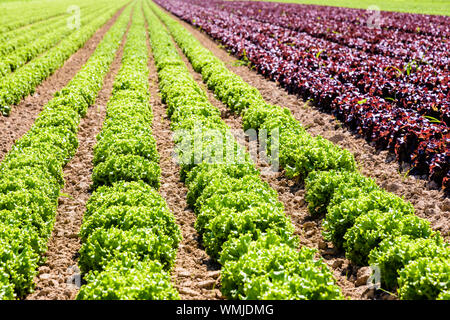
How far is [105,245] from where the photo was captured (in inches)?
251

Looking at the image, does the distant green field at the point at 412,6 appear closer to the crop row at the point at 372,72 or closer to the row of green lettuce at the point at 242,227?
the crop row at the point at 372,72

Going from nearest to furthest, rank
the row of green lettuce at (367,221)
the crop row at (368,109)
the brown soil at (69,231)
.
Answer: the row of green lettuce at (367,221) → the brown soil at (69,231) → the crop row at (368,109)

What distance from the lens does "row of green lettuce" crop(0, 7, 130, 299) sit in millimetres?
6270

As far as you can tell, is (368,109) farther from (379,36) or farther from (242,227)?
(379,36)

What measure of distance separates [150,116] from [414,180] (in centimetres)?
778

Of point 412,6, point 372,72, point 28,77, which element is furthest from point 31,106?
point 412,6

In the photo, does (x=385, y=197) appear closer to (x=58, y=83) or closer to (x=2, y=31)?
(x=58, y=83)

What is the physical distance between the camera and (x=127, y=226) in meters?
6.74

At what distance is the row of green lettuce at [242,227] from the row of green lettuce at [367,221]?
850mm

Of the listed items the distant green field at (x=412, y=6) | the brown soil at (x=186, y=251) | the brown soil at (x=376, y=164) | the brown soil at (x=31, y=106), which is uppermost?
the distant green field at (x=412, y=6)

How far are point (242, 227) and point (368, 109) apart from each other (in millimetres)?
7481

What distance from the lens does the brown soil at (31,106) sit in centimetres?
1306

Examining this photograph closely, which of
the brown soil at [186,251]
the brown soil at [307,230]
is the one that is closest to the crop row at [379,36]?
the brown soil at [307,230]

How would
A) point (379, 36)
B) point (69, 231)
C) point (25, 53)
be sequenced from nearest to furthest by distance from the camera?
point (69, 231) → point (25, 53) → point (379, 36)
